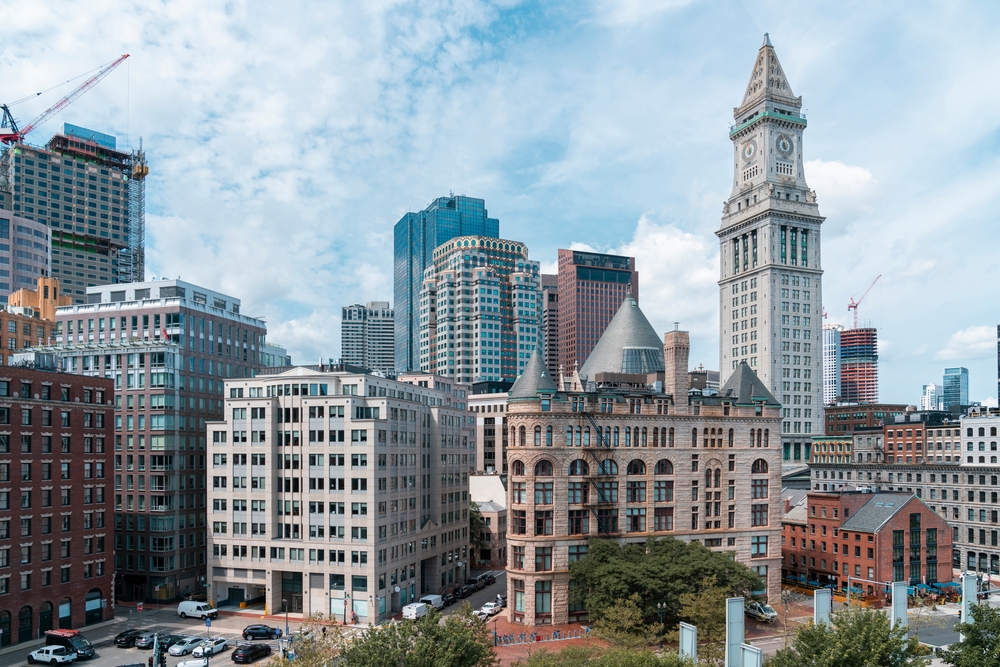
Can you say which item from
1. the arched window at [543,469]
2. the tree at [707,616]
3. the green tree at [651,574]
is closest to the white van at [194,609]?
the arched window at [543,469]

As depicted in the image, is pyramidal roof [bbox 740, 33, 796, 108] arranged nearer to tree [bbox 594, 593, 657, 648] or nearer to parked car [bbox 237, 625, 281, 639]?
tree [bbox 594, 593, 657, 648]

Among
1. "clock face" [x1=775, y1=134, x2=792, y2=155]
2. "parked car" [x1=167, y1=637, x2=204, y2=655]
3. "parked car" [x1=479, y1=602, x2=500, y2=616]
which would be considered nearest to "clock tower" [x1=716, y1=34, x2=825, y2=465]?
"clock face" [x1=775, y1=134, x2=792, y2=155]

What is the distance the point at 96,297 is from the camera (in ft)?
402

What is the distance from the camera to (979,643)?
2174 inches

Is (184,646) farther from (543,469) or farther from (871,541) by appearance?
(871,541)

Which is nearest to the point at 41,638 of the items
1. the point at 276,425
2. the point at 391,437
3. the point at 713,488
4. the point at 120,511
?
the point at 120,511

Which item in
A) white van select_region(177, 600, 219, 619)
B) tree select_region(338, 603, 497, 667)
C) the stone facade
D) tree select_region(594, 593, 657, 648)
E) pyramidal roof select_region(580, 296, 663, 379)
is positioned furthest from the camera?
pyramidal roof select_region(580, 296, 663, 379)

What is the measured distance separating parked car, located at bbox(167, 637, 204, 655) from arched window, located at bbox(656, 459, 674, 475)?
55.4 metres

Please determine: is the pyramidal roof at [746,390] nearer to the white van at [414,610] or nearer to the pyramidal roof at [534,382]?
the pyramidal roof at [534,382]

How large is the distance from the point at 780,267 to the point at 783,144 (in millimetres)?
32366

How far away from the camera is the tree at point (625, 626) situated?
238ft

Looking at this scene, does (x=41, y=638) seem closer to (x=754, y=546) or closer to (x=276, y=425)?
(x=276, y=425)

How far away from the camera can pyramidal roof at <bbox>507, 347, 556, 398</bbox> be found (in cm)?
9312

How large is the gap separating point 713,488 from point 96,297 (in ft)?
315
